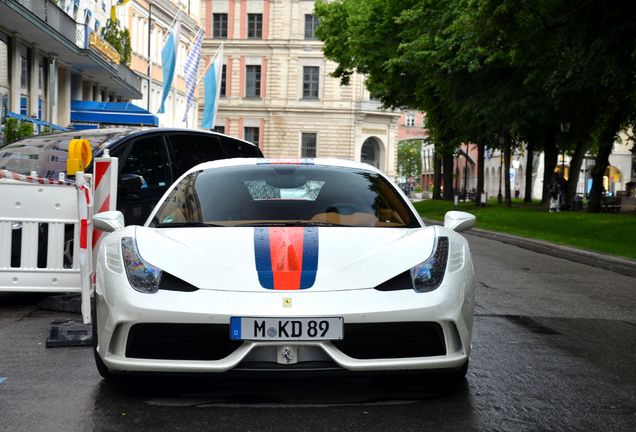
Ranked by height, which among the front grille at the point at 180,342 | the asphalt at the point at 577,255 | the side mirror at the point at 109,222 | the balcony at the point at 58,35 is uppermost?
the balcony at the point at 58,35

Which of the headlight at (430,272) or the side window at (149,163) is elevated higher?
the side window at (149,163)

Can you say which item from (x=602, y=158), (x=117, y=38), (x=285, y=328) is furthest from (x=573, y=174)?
(x=285, y=328)

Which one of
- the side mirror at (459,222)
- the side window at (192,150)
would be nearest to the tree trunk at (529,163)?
the side window at (192,150)

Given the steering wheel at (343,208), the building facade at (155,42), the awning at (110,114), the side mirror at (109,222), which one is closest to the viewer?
the side mirror at (109,222)

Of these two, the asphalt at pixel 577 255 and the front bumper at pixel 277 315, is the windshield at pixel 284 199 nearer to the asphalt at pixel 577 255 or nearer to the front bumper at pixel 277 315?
the front bumper at pixel 277 315

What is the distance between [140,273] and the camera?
208 inches

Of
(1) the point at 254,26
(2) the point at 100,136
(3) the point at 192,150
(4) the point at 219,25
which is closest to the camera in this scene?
(2) the point at 100,136

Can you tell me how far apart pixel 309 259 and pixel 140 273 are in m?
0.89

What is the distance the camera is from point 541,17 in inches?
907

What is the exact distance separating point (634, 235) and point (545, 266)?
7497 millimetres

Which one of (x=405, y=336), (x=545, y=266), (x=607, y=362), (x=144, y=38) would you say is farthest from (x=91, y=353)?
(x=144, y=38)

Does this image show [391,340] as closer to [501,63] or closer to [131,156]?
[131,156]

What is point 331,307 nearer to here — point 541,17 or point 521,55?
point 541,17

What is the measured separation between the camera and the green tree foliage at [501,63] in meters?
22.5
